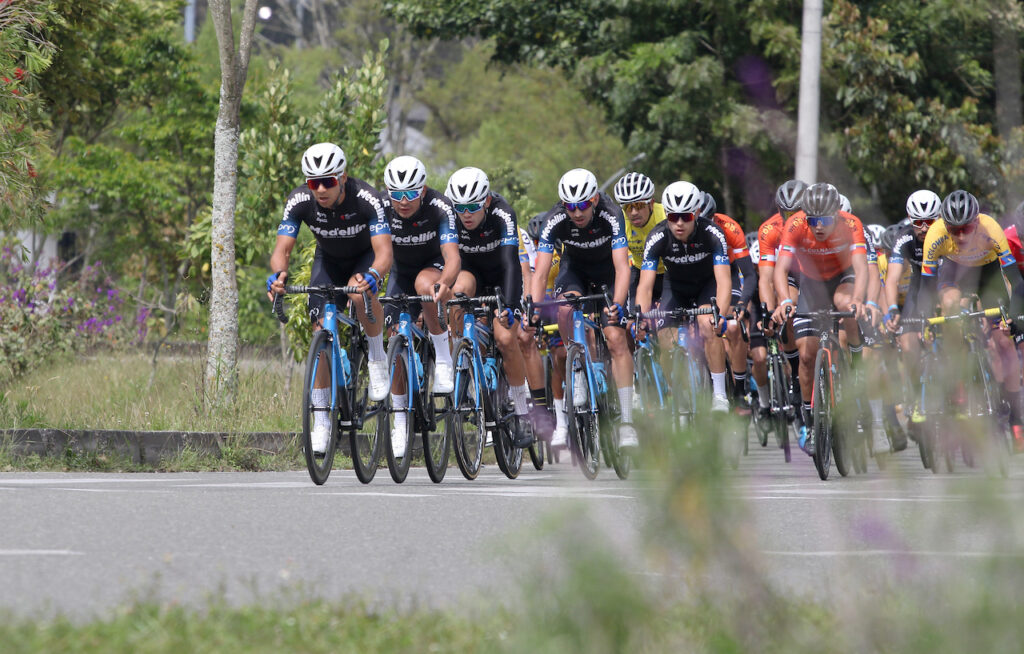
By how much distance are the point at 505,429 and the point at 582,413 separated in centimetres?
58

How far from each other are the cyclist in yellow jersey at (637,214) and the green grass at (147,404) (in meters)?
3.04

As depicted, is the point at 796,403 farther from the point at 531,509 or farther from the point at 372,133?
the point at 372,133

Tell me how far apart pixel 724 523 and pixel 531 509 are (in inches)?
190

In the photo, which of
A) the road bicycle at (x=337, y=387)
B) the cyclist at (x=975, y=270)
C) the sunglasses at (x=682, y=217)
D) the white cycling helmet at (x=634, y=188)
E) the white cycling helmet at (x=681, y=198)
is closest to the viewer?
the road bicycle at (x=337, y=387)

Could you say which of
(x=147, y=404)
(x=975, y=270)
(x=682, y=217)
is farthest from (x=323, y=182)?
(x=975, y=270)

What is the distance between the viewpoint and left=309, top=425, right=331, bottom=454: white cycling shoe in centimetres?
996

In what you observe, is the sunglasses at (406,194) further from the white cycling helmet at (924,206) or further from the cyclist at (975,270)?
the white cycling helmet at (924,206)

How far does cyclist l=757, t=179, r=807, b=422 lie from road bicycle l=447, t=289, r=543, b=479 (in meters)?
2.24

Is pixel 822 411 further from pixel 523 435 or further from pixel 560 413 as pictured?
pixel 523 435

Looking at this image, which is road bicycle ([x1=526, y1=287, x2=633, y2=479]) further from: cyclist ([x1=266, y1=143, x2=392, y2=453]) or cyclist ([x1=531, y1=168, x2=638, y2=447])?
cyclist ([x1=266, y1=143, x2=392, y2=453])


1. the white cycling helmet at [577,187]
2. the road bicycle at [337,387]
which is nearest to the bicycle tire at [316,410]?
the road bicycle at [337,387]

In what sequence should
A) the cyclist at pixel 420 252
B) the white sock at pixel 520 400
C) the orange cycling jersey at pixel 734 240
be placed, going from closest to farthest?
the cyclist at pixel 420 252
the white sock at pixel 520 400
the orange cycling jersey at pixel 734 240

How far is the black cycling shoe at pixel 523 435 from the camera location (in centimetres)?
1152

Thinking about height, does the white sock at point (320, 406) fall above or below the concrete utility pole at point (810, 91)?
below
